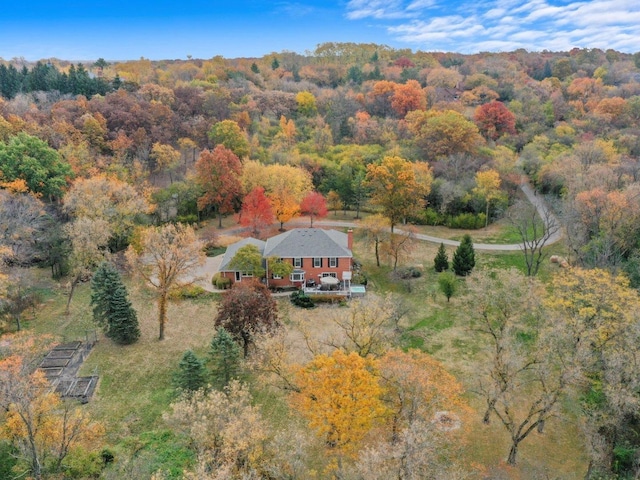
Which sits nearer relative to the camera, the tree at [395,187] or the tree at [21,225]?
the tree at [21,225]

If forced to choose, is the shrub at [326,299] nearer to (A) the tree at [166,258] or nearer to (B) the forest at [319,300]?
(B) the forest at [319,300]

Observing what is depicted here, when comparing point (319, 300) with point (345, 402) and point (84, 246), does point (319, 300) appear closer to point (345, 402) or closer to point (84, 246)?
point (84, 246)

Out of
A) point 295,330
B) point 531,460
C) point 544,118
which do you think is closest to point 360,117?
point 544,118

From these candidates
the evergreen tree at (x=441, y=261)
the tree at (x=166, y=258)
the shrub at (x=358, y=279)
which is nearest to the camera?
the tree at (x=166, y=258)

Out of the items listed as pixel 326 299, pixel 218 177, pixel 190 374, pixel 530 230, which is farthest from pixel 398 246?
pixel 190 374

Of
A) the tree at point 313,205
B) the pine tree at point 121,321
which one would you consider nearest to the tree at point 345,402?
the pine tree at point 121,321

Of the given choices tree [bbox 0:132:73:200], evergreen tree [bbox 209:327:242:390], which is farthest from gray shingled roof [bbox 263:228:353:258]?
tree [bbox 0:132:73:200]

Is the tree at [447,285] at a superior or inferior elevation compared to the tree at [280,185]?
inferior
